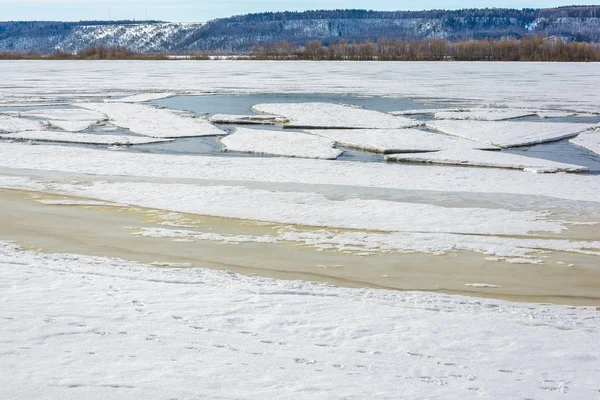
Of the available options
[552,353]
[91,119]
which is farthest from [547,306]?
[91,119]

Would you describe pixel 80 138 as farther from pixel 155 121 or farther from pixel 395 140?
pixel 395 140

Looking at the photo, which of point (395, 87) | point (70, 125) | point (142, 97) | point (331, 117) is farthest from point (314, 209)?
point (395, 87)

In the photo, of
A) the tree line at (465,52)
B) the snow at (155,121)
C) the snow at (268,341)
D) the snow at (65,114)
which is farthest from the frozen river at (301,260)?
the tree line at (465,52)

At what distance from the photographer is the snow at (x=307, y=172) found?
882cm

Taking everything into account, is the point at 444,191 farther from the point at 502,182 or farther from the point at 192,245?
the point at 192,245

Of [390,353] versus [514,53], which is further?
[514,53]

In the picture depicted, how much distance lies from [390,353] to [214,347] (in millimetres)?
903

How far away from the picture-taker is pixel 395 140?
12.1 metres

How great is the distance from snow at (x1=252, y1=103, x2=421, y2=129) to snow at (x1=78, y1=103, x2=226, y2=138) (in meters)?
1.67

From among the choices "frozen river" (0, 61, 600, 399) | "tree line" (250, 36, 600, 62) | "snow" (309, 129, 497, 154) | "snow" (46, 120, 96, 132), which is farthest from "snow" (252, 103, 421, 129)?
"tree line" (250, 36, 600, 62)

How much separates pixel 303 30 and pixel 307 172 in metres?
140

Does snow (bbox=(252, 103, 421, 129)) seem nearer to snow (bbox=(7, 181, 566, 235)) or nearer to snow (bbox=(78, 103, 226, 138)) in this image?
snow (bbox=(78, 103, 226, 138))

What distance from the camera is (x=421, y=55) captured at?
55281mm

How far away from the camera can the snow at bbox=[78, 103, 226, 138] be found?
527 inches
